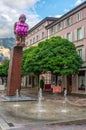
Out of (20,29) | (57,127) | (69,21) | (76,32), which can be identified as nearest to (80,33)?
(76,32)

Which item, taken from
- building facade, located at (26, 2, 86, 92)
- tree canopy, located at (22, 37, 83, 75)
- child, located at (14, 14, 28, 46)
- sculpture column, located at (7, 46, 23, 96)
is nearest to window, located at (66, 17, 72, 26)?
building facade, located at (26, 2, 86, 92)

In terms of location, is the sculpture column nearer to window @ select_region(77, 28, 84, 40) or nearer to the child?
the child

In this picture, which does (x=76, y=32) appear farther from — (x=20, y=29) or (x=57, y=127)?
(x=57, y=127)

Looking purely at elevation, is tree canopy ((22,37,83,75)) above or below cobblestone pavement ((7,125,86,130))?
above

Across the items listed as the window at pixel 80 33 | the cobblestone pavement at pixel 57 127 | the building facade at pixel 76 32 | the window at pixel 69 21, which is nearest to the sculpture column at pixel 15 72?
the cobblestone pavement at pixel 57 127

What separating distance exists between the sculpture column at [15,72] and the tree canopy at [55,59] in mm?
9331

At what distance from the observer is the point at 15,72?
2409 centimetres

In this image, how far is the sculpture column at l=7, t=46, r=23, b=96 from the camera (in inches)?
942

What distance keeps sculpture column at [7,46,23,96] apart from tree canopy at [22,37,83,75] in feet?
30.6

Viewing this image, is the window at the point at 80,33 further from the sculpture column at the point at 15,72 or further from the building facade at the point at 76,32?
the sculpture column at the point at 15,72

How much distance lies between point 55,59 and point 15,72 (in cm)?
1017

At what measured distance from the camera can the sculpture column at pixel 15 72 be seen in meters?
23.9

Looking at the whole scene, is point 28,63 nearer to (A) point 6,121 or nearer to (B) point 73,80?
(B) point 73,80

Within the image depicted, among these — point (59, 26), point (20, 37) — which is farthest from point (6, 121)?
point (59, 26)
